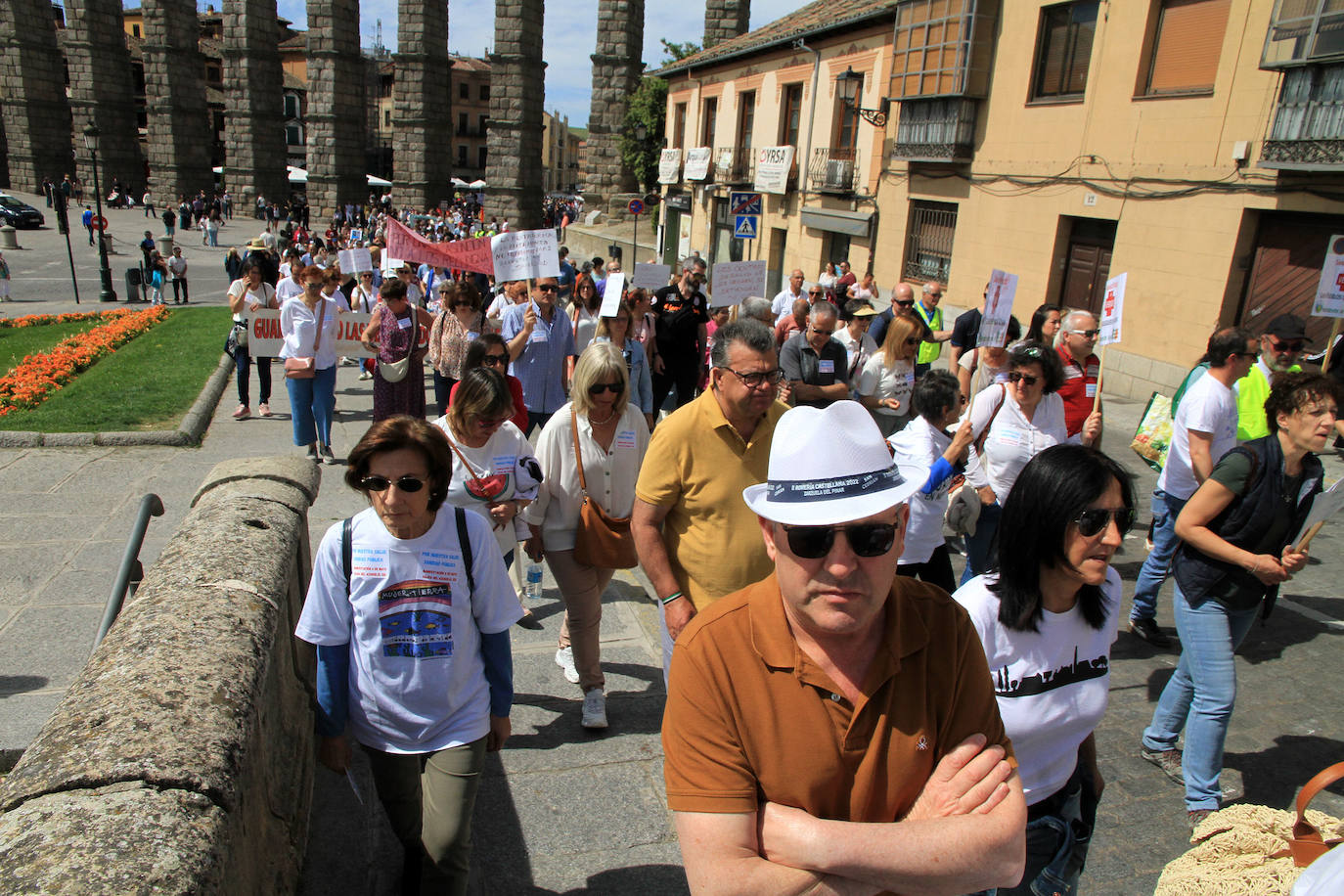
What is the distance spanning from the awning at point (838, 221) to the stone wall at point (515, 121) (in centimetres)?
2177

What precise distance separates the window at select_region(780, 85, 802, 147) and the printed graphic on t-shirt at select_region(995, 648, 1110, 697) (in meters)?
25.9

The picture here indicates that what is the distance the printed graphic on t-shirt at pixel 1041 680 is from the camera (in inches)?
92.5

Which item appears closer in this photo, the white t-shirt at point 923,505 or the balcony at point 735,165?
the white t-shirt at point 923,505

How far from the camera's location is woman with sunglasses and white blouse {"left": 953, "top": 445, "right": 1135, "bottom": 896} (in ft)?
7.66

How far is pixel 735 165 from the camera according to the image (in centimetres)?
3003

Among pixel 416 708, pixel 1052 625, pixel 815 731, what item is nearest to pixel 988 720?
pixel 815 731

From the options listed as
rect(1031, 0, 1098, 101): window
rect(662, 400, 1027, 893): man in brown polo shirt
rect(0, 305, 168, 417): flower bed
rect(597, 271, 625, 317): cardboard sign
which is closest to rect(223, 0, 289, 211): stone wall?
rect(0, 305, 168, 417): flower bed

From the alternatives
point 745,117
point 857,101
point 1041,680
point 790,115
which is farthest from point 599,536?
point 745,117

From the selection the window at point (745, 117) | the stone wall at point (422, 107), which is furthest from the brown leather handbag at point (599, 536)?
the stone wall at point (422, 107)

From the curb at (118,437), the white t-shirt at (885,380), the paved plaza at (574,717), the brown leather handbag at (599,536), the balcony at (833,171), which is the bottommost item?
the curb at (118,437)

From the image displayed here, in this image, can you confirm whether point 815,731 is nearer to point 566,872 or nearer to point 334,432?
point 566,872

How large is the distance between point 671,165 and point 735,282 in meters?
26.7

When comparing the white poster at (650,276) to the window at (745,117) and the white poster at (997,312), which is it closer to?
the white poster at (997,312)

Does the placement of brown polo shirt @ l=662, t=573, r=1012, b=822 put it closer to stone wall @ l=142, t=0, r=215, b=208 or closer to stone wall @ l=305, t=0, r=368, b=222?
stone wall @ l=305, t=0, r=368, b=222
